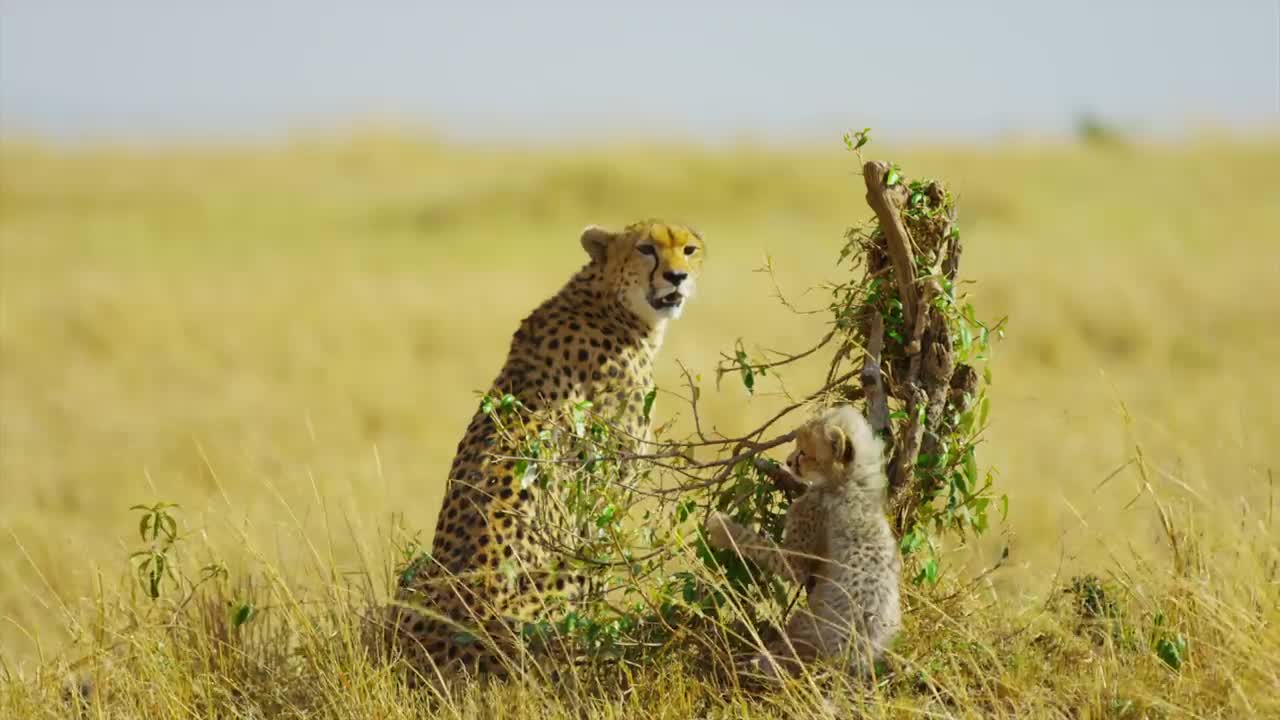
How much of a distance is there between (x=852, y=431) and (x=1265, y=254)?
13.2m

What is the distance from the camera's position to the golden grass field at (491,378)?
11.2 feet

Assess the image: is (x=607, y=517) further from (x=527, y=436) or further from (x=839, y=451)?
(x=839, y=451)

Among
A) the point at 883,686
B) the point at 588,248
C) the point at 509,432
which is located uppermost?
the point at 588,248

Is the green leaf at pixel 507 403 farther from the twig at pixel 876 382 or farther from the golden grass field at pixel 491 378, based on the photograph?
the twig at pixel 876 382

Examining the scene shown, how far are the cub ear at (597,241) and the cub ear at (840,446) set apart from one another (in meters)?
1.43

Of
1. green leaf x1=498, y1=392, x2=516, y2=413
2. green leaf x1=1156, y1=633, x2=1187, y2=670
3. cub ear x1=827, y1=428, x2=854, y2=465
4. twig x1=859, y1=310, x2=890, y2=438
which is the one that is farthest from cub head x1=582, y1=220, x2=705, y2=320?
green leaf x1=1156, y1=633, x2=1187, y2=670

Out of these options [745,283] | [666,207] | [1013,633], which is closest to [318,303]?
[745,283]

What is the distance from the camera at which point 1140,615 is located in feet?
11.7

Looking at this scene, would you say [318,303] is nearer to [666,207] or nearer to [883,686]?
[666,207]

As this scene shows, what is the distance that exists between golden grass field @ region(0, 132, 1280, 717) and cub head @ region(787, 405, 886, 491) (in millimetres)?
441

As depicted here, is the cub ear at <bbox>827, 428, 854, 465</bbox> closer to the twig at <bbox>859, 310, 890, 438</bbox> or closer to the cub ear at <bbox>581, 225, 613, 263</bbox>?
the twig at <bbox>859, 310, 890, 438</bbox>

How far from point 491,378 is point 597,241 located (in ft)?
25.4

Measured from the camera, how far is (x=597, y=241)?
4289 mm

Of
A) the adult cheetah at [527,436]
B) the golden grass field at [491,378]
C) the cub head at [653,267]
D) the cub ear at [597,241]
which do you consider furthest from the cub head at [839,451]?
the cub ear at [597,241]
